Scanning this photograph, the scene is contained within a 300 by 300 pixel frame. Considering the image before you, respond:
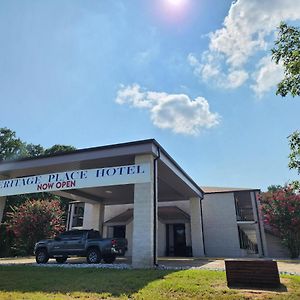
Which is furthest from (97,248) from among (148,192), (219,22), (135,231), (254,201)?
(254,201)

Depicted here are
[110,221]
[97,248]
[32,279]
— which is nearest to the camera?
[32,279]

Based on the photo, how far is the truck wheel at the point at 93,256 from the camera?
12.8 m

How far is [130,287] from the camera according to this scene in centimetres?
687

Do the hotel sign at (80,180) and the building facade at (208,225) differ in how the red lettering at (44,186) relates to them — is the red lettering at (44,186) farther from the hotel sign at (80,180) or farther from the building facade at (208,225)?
the building facade at (208,225)

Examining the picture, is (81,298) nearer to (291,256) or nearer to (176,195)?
(176,195)

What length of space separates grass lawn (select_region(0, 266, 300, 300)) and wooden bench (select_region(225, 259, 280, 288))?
0.27 meters

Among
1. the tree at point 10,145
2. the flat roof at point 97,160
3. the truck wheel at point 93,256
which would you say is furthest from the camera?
the tree at point 10,145

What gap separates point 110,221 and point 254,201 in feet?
38.4

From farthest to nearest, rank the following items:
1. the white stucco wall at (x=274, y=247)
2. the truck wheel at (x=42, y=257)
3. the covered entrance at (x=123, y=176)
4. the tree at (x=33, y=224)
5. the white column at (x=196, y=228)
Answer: the tree at (x=33, y=224) < the white stucco wall at (x=274, y=247) < the white column at (x=196, y=228) < the truck wheel at (x=42, y=257) < the covered entrance at (x=123, y=176)

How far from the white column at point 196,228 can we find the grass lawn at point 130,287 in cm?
1205

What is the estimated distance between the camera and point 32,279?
27.4 feet

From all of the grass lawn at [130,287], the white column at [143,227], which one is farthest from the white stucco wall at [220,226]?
the grass lawn at [130,287]

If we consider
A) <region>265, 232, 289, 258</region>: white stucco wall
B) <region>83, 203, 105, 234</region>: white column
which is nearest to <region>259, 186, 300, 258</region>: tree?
<region>265, 232, 289, 258</region>: white stucco wall

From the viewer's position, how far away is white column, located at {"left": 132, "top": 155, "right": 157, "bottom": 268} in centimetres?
1064
